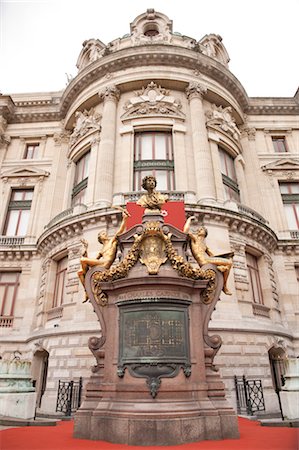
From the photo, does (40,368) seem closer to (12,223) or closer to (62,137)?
(12,223)

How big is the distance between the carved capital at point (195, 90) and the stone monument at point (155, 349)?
17120 mm

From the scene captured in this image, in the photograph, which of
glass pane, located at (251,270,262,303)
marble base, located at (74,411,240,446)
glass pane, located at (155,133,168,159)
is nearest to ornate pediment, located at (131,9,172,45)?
glass pane, located at (155,133,168,159)

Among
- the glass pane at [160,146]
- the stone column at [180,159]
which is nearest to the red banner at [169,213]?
the stone column at [180,159]

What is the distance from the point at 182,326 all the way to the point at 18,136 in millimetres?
25375

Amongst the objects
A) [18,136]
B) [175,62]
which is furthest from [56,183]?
[175,62]

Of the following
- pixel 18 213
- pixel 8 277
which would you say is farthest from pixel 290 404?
pixel 18 213

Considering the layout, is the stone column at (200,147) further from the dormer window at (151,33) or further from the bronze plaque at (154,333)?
the bronze plaque at (154,333)

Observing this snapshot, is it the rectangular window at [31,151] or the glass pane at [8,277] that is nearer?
the glass pane at [8,277]

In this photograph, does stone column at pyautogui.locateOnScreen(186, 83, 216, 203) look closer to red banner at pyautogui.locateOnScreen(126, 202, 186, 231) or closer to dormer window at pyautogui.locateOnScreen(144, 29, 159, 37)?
red banner at pyautogui.locateOnScreen(126, 202, 186, 231)

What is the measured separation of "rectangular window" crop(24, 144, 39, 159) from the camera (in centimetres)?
2703

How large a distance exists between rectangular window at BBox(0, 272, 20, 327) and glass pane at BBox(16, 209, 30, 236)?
10.4ft

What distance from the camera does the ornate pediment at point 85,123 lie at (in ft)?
74.2

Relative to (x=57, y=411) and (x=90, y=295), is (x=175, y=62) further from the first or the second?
(x=57, y=411)

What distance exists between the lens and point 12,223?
23781mm
